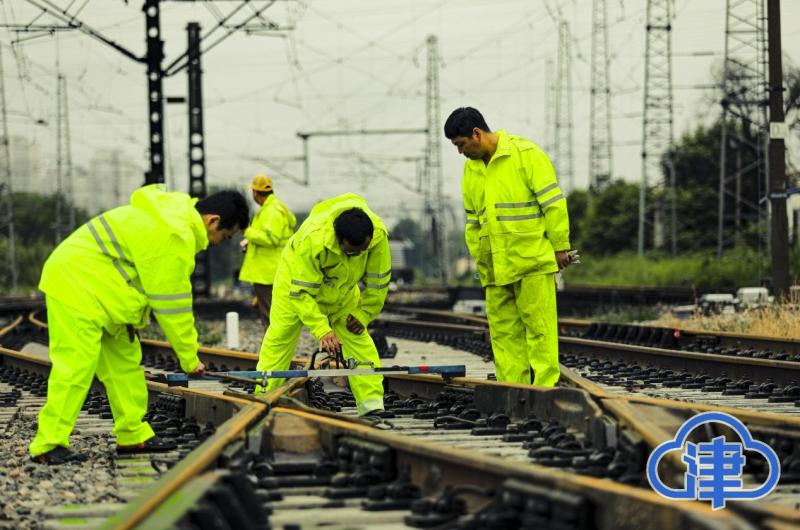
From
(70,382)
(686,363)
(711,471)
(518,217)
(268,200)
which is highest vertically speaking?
(268,200)

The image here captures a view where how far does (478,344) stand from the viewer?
13734 millimetres

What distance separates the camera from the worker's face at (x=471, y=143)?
25.5 feet

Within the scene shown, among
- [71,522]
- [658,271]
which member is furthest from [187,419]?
[658,271]

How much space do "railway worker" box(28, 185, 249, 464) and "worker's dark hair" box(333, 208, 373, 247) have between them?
0.70 m

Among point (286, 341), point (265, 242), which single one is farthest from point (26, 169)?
point (286, 341)

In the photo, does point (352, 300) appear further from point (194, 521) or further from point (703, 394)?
point (194, 521)

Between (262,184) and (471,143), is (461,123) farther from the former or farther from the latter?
(262,184)

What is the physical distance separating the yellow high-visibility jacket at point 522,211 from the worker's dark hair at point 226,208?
82.1 inches

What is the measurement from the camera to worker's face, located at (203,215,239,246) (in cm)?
631

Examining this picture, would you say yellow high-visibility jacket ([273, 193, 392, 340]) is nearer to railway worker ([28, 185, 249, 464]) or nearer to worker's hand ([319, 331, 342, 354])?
worker's hand ([319, 331, 342, 354])

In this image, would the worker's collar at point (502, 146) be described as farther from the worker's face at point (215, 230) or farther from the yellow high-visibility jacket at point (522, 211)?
the worker's face at point (215, 230)

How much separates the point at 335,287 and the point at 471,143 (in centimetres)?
128

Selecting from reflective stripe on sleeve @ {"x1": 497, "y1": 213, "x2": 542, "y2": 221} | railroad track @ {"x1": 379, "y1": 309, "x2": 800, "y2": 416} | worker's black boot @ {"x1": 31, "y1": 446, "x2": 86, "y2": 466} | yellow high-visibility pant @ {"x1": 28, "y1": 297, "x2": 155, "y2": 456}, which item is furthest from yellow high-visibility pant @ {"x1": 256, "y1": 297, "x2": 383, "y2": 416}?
railroad track @ {"x1": 379, "y1": 309, "x2": 800, "y2": 416}

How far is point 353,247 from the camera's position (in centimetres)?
693
